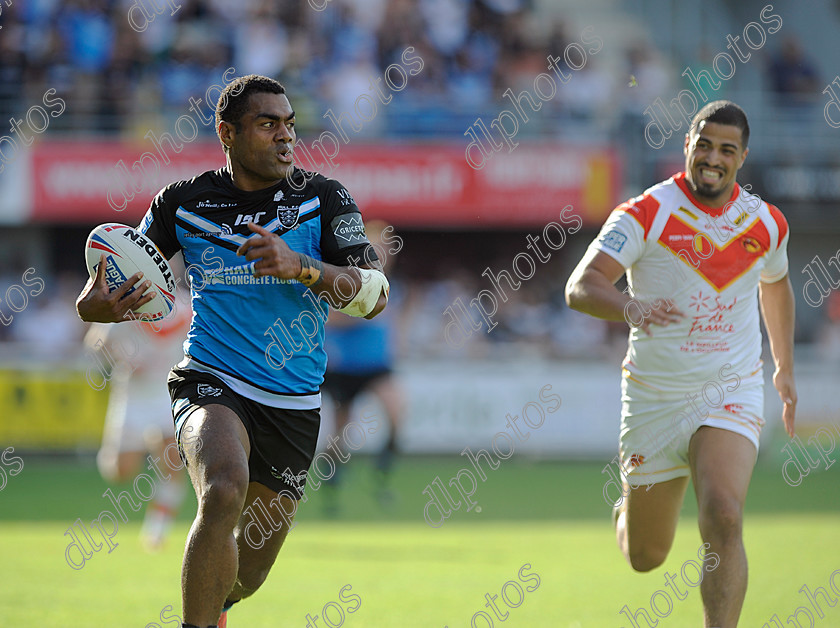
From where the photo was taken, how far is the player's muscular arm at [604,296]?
5039mm

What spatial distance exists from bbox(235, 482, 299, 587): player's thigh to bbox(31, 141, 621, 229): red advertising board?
14.4 m

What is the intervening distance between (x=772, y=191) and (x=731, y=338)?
14.8m

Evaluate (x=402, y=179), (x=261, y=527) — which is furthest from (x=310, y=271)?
(x=402, y=179)

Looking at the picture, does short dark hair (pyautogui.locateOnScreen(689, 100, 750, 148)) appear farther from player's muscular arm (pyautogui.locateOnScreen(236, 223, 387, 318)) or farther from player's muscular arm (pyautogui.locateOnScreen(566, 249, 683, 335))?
player's muscular arm (pyautogui.locateOnScreen(236, 223, 387, 318))

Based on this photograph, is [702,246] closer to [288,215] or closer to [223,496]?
[288,215]

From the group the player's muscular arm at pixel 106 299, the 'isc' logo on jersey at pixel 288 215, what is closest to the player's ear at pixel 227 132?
Result: the 'isc' logo on jersey at pixel 288 215

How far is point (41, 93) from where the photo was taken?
62.6 feet

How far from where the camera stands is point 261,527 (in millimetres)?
4996

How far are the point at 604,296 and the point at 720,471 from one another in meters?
0.99

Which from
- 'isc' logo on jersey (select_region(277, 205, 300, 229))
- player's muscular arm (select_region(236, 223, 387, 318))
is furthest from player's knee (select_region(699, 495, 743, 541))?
'isc' logo on jersey (select_region(277, 205, 300, 229))

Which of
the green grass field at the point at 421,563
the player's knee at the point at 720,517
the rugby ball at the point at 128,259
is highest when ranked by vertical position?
the rugby ball at the point at 128,259

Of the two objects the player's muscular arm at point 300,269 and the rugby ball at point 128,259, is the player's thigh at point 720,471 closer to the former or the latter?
the player's muscular arm at point 300,269

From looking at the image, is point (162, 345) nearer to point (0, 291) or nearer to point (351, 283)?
point (351, 283)

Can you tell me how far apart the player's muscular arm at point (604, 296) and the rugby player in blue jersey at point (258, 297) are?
1.03 metres
